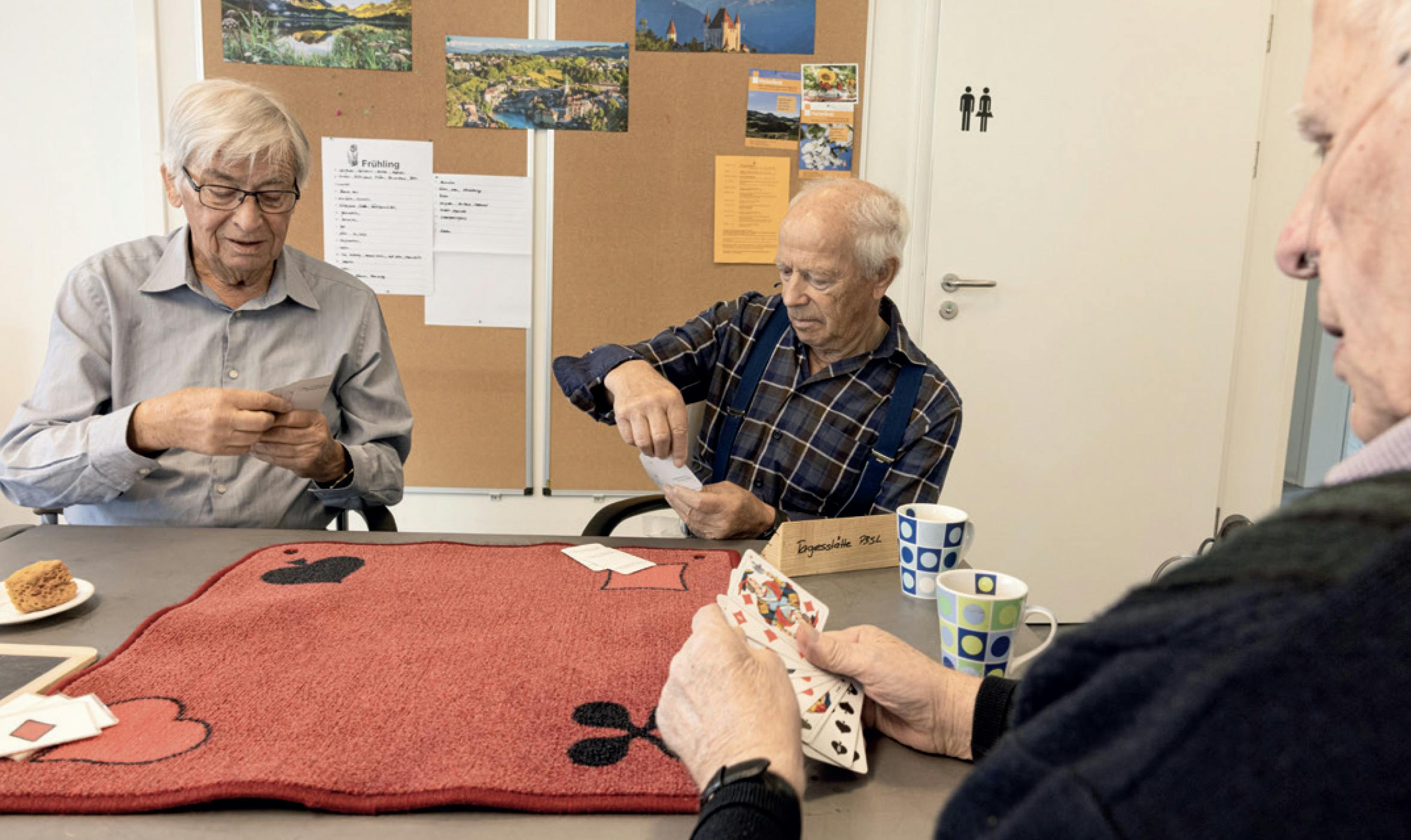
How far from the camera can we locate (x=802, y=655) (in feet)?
3.25

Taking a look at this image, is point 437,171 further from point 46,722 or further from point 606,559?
point 46,722

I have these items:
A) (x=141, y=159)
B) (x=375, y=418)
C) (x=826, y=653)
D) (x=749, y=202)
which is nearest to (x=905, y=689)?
(x=826, y=653)

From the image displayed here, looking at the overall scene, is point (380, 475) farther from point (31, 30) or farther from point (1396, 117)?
point (31, 30)

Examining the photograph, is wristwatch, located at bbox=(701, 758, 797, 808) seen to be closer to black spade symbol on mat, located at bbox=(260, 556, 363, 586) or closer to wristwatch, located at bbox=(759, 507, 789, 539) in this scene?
black spade symbol on mat, located at bbox=(260, 556, 363, 586)

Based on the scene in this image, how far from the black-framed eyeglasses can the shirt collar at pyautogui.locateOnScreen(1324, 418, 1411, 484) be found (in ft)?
6.04

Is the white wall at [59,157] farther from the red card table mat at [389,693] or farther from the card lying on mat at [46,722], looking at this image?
the card lying on mat at [46,722]

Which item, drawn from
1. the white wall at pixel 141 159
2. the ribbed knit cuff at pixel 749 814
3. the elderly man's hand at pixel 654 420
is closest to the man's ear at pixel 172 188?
the elderly man's hand at pixel 654 420

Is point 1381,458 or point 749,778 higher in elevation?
point 1381,458

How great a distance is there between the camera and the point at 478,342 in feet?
10.5

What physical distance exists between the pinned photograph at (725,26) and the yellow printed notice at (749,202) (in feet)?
1.22

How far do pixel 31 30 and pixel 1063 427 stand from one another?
3.75 m

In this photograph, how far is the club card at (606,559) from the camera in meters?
1.42

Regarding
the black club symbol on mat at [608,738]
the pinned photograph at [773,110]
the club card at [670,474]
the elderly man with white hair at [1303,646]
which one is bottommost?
the black club symbol on mat at [608,738]

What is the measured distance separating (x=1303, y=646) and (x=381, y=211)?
314cm
